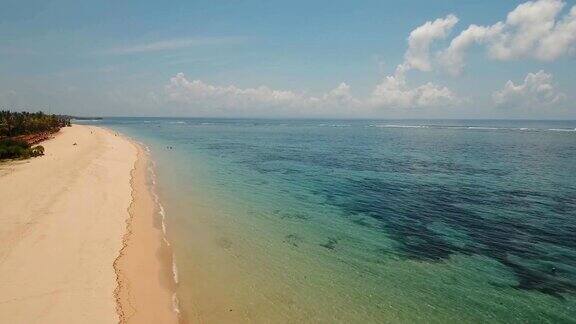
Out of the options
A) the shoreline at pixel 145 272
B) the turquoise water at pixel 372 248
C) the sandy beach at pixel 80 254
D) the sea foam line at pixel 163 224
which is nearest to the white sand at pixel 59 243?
the sandy beach at pixel 80 254

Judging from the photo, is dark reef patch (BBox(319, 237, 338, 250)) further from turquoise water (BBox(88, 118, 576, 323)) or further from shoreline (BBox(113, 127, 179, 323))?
shoreline (BBox(113, 127, 179, 323))

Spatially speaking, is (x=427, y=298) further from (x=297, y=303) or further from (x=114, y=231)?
(x=114, y=231)

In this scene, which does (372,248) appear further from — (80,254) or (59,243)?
(59,243)

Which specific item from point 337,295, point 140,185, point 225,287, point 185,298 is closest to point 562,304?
point 337,295

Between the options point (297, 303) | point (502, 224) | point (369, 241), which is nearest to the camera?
point (297, 303)

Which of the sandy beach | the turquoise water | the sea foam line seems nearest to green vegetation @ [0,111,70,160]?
the sandy beach

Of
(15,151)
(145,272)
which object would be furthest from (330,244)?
(15,151)

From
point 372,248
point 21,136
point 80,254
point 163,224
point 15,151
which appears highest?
point 21,136

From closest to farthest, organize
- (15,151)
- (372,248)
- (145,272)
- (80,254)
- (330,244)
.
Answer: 1. (145,272)
2. (80,254)
3. (372,248)
4. (330,244)
5. (15,151)
